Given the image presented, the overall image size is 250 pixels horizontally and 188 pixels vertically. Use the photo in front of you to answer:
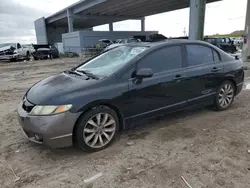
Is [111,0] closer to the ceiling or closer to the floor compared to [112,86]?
closer to the ceiling

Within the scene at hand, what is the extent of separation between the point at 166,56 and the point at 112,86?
1.19 meters

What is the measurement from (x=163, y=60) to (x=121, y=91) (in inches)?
39.9

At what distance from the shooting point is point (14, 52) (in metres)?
20.5

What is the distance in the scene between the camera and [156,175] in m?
2.55

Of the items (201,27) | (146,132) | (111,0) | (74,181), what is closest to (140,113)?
(146,132)

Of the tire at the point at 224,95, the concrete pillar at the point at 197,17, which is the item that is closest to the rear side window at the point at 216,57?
the tire at the point at 224,95

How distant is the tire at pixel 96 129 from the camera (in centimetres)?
292

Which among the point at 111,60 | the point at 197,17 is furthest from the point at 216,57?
the point at 197,17

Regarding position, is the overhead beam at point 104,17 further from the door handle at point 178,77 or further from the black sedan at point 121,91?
the door handle at point 178,77

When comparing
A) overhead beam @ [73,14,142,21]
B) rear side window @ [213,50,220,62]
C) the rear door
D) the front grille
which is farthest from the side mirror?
overhead beam @ [73,14,142,21]

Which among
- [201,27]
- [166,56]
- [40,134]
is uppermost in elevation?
[201,27]

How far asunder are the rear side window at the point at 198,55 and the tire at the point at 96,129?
71.9 inches

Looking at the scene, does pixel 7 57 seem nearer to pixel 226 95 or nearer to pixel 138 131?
pixel 138 131

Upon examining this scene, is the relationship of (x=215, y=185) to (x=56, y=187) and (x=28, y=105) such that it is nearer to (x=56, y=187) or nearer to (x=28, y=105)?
(x=56, y=187)
